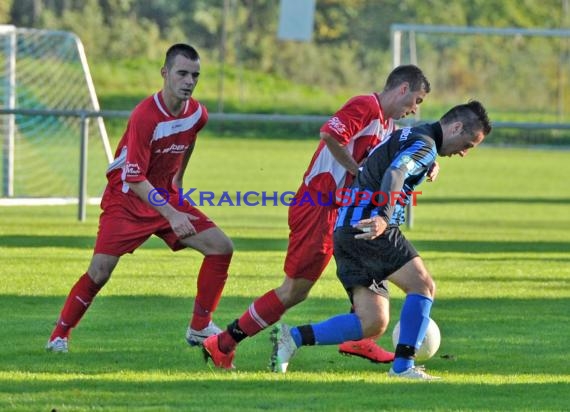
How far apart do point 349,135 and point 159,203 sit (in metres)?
1.18

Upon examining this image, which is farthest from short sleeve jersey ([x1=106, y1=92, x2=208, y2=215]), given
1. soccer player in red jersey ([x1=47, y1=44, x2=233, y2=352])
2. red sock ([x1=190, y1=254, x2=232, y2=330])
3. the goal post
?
the goal post

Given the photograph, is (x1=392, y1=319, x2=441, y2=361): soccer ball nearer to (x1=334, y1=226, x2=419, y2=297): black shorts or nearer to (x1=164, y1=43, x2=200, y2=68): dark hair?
(x1=334, y1=226, x2=419, y2=297): black shorts

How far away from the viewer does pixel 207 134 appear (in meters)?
40.3

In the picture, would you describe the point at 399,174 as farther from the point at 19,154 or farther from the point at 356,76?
the point at 356,76

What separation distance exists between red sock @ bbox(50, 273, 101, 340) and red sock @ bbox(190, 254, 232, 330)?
64cm

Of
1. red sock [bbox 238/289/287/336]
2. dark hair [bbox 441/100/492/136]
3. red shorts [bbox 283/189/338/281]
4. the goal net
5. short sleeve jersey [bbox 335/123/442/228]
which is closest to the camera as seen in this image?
short sleeve jersey [bbox 335/123/442/228]

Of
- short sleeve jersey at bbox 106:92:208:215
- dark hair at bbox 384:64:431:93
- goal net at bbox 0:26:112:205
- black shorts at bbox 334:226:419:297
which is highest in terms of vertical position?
dark hair at bbox 384:64:431:93

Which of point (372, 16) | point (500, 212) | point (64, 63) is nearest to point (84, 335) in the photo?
point (500, 212)

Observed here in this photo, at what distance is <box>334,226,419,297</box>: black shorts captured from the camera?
759cm

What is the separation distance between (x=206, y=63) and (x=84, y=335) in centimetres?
4788

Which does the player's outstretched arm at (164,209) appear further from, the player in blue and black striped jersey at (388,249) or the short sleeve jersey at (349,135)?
the player in blue and black striped jersey at (388,249)

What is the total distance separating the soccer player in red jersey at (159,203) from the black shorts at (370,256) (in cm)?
108

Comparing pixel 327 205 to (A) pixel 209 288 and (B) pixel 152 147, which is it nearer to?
(A) pixel 209 288

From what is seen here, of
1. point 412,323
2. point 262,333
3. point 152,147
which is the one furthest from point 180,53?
point 412,323
